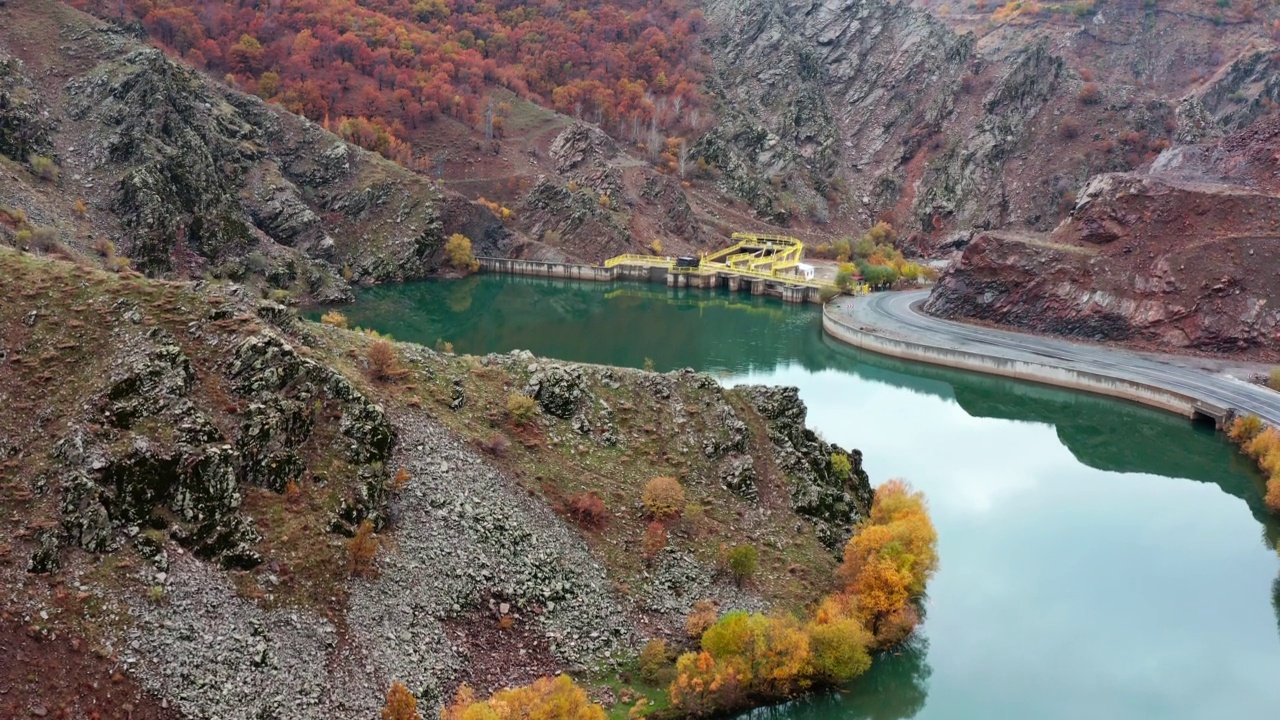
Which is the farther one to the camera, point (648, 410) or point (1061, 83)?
point (1061, 83)

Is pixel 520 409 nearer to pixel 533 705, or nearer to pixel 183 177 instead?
pixel 533 705

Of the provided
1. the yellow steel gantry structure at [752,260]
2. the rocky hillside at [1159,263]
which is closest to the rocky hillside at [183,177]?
the yellow steel gantry structure at [752,260]

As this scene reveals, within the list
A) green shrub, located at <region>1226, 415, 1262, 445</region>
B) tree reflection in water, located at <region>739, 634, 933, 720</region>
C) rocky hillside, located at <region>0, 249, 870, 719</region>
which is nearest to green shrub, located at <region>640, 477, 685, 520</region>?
rocky hillside, located at <region>0, 249, 870, 719</region>

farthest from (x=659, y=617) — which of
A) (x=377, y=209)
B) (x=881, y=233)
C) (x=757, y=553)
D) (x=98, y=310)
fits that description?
(x=881, y=233)

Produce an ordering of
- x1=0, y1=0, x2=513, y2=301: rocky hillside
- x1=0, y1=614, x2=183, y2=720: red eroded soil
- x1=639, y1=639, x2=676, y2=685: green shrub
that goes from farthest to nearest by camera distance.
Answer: x1=0, y1=0, x2=513, y2=301: rocky hillside < x1=639, y1=639, x2=676, y2=685: green shrub < x1=0, y1=614, x2=183, y2=720: red eroded soil

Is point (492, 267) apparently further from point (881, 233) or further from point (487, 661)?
point (487, 661)

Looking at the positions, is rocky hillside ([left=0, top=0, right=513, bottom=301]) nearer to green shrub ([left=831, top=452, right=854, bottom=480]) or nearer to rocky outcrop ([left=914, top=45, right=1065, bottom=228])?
green shrub ([left=831, top=452, right=854, bottom=480])
